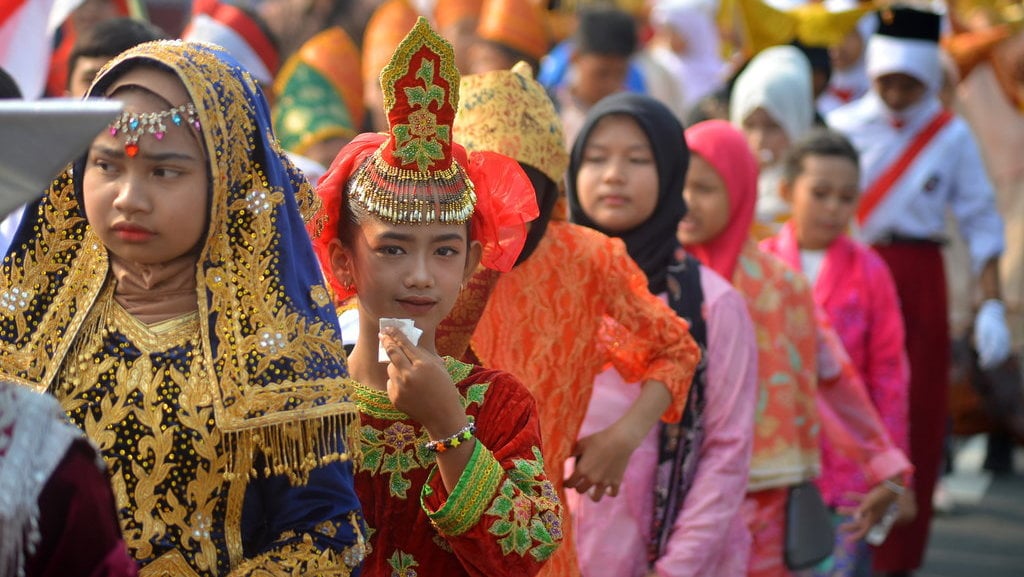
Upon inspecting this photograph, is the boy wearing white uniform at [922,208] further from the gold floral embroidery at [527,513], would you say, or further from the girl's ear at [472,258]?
the gold floral embroidery at [527,513]

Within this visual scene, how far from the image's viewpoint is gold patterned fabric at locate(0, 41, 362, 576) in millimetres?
2711

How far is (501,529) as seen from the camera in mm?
2920

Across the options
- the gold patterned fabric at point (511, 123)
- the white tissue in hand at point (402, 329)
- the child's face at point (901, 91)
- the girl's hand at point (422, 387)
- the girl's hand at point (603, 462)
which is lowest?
the girl's hand at point (603, 462)

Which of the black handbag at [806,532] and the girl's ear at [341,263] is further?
the black handbag at [806,532]

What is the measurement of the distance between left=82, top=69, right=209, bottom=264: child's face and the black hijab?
6.86 feet

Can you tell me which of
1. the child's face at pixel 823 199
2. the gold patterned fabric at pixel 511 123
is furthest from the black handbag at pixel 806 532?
the child's face at pixel 823 199

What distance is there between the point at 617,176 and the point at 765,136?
10.3 ft

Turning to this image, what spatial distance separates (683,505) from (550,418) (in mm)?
705

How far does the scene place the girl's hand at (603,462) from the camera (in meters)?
3.94

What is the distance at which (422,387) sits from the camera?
2.92m

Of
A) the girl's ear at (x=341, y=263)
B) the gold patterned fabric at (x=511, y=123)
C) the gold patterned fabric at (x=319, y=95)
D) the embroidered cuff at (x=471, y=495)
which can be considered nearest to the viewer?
the embroidered cuff at (x=471, y=495)

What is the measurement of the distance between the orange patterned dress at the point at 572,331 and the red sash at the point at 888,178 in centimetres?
454

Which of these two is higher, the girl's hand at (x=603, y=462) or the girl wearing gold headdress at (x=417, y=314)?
the girl wearing gold headdress at (x=417, y=314)

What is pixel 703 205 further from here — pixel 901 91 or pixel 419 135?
pixel 901 91
